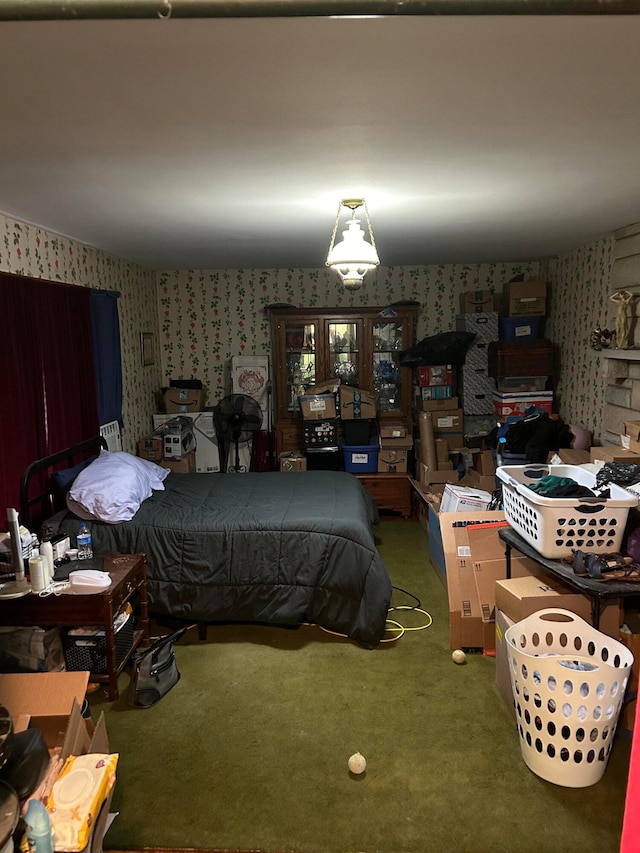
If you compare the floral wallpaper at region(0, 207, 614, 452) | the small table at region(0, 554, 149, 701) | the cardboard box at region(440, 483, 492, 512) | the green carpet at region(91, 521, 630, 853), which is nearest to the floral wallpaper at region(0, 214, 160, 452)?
the floral wallpaper at region(0, 207, 614, 452)

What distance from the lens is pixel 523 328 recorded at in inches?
209

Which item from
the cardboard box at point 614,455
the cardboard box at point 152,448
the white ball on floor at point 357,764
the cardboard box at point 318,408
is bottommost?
the white ball on floor at point 357,764

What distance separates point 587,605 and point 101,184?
2.86 m

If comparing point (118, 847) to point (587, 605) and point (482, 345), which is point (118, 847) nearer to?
point (587, 605)

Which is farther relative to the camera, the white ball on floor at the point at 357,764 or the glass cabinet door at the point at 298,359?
the glass cabinet door at the point at 298,359

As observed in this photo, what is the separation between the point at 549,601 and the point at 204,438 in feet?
12.3

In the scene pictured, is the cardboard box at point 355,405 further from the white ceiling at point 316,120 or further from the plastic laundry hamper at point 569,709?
the plastic laundry hamper at point 569,709

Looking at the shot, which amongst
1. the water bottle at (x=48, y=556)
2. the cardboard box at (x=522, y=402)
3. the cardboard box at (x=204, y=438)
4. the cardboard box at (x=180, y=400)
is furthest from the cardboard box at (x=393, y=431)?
the water bottle at (x=48, y=556)

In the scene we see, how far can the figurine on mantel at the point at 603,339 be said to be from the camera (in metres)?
4.15

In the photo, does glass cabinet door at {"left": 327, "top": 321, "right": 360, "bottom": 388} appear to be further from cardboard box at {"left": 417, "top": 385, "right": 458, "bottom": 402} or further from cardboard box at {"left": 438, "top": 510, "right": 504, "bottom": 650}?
cardboard box at {"left": 438, "top": 510, "right": 504, "bottom": 650}

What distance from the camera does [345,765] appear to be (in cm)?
237

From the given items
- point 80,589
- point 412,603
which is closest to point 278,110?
point 80,589

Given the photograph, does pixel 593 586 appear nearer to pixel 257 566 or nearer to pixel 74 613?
pixel 257 566

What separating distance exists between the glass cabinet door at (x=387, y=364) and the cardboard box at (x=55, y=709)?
4148mm
